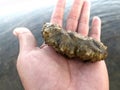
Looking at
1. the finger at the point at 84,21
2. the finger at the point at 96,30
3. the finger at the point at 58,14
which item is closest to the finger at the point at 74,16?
the finger at the point at 84,21

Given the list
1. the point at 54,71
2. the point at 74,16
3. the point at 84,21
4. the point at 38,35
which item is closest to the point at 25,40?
the point at 54,71

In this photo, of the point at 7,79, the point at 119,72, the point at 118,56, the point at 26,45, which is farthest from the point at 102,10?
the point at 26,45

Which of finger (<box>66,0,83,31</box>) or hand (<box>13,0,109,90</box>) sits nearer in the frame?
hand (<box>13,0,109,90</box>)

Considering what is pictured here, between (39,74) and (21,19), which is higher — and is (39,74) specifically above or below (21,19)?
above

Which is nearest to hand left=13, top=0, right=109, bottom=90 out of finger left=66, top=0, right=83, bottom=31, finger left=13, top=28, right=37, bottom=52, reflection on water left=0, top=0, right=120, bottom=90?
finger left=13, top=28, right=37, bottom=52

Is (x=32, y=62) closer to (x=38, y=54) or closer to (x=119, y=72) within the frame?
(x=38, y=54)

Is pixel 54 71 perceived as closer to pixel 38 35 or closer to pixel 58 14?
pixel 58 14

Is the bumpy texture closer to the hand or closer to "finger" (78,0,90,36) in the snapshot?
the hand
